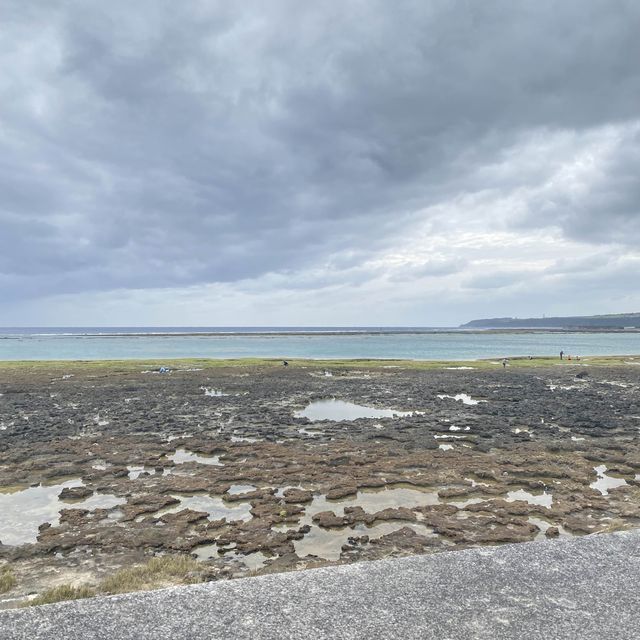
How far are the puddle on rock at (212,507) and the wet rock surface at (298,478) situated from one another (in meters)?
0.06

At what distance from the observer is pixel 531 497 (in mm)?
12953

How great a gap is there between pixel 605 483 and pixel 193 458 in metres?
14.0

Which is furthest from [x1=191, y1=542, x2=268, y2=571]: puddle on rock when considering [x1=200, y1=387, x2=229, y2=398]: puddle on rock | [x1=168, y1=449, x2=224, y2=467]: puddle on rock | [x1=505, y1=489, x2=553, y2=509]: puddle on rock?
[x1=200, y1=387, x2=229, y2=398]: puddle on rock

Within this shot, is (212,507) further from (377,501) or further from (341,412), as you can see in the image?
(341,412)

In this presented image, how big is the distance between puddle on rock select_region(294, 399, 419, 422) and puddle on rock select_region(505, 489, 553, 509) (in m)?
12.3

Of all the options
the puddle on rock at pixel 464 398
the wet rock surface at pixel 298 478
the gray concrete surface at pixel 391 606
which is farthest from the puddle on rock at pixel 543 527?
the puddle on rock at pixel 464 398

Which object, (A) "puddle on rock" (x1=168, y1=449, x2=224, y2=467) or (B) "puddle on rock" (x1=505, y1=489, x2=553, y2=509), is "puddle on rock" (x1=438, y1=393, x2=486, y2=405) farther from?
(A) "puddle on rock" (x1=168, y1=449, x2=224, y2=467)

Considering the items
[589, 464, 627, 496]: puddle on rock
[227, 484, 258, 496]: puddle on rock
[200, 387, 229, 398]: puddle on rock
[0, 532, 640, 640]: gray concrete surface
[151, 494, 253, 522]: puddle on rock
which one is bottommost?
[589, 464, 627, 496]: puddle on rock

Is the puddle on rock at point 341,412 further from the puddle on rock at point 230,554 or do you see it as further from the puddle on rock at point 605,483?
the puddle on rock at point 230,554

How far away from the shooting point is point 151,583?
8.08 m

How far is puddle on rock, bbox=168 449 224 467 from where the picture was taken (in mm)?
16828

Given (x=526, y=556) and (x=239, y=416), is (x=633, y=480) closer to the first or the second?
(x=526, y=556)

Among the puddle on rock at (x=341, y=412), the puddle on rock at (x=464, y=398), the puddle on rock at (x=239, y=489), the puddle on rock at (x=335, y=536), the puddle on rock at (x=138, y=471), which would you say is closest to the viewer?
the puddle on rock at (x=335, y=536)

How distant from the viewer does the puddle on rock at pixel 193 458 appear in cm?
1683
